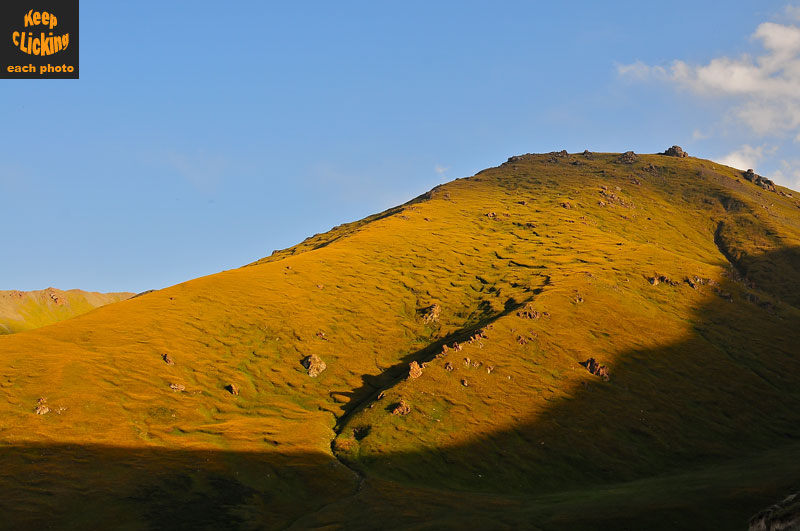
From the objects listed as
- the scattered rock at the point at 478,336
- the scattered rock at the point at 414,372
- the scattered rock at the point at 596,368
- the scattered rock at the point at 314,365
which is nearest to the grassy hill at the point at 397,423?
the scattered rock at the point at 414,372

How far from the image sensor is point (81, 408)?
132m

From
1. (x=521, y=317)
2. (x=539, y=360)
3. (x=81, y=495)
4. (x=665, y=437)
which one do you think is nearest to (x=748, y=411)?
(x=665, y=437)

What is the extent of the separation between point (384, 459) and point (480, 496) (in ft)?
81.5

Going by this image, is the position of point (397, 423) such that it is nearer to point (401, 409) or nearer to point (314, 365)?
point (401, 409)

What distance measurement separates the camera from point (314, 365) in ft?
575

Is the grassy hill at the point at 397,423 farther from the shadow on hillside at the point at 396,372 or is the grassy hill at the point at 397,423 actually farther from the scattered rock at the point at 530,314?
the shadow on hillside at the point at 396,372

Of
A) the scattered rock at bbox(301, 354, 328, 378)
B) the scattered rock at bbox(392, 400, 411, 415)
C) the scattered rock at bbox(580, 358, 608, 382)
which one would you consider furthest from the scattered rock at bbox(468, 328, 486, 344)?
the scattered rock at bbox(301, 354, 328, 378)

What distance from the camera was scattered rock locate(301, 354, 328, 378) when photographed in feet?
571

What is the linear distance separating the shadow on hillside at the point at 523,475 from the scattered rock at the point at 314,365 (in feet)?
177

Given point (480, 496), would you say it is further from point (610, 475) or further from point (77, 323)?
point (77, 323)

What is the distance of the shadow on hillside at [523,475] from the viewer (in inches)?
3438

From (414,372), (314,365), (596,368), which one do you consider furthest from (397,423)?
(596,368)

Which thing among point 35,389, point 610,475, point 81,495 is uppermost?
point 35,389

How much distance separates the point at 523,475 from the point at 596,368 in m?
58.1
